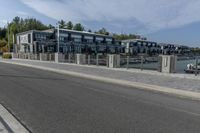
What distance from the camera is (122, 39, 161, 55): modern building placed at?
351 feet

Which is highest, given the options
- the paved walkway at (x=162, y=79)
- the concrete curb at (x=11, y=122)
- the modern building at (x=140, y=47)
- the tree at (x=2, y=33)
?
the tree at (x=2, y=33)

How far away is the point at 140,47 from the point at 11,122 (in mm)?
110785

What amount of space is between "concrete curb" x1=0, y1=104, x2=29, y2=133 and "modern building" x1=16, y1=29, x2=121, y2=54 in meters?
56.8

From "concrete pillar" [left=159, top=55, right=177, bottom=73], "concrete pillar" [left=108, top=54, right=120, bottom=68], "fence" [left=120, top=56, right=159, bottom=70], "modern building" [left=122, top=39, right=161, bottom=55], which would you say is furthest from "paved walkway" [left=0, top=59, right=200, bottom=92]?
"modern building" [left=122, top=39, right=161, bottom=55]

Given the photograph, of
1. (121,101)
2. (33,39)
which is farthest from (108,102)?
(33,39)

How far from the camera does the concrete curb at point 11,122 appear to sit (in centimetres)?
515

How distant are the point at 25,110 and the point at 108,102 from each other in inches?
112

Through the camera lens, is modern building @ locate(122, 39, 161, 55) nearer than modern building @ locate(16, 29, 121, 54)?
No

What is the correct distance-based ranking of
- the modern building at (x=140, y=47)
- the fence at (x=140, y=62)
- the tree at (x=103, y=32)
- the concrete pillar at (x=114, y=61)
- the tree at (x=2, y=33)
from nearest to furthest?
the fence at (x=140, y=62) < the concrete pillar at (x=114, y=61) < the modern building at (x=140, y=47) < the tree at (x=2, y=33) < the tree at (x=103, y=32)

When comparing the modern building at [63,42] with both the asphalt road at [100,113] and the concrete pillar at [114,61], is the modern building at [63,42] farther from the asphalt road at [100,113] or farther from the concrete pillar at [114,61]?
the asphalt road at [100,113]

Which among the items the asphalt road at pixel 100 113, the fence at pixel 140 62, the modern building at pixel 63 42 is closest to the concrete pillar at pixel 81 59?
the fence at pixel 140 62

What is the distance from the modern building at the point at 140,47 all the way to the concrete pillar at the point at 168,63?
266ft

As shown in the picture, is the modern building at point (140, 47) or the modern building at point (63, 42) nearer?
the modern building at point (63, 42)

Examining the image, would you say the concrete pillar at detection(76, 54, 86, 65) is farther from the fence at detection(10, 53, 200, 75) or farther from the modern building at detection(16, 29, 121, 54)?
the modern building at detection(16, 29, 121, 54)
